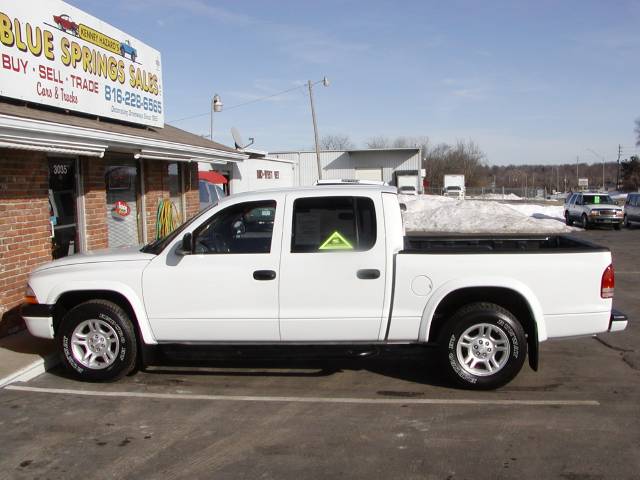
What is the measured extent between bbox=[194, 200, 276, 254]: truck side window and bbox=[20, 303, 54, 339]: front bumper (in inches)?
62.9

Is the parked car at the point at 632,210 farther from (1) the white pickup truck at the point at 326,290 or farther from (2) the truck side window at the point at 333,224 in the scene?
(2) the truck side window at the point at 333,224

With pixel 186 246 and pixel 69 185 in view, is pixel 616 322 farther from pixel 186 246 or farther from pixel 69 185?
pixel 69 185

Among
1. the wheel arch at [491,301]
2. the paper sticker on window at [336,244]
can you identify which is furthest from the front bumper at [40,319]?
the wheel arch at [491,301]

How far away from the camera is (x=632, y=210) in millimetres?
27594

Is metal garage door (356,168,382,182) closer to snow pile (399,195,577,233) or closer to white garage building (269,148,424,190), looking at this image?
white garage building (269,148,424,190)

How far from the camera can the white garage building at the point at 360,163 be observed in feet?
167

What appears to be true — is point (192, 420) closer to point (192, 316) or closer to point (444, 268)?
point (192, 316)

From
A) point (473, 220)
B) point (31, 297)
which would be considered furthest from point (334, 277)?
point (473, 220)

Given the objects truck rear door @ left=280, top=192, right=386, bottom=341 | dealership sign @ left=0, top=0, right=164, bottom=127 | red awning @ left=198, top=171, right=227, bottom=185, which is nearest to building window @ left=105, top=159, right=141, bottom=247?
dealership sign @ left=0, top=0, right=164, bottom=127

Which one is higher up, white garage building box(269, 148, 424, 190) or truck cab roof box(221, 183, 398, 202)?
white garage building box(269, 148, 424, 190)

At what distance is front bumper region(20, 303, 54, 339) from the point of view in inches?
234

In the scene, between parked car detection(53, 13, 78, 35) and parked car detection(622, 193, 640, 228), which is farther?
parked car detection(622, 193, 640, 228)

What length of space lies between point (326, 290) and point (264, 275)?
572 millimetres

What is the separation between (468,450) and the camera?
4.39m
